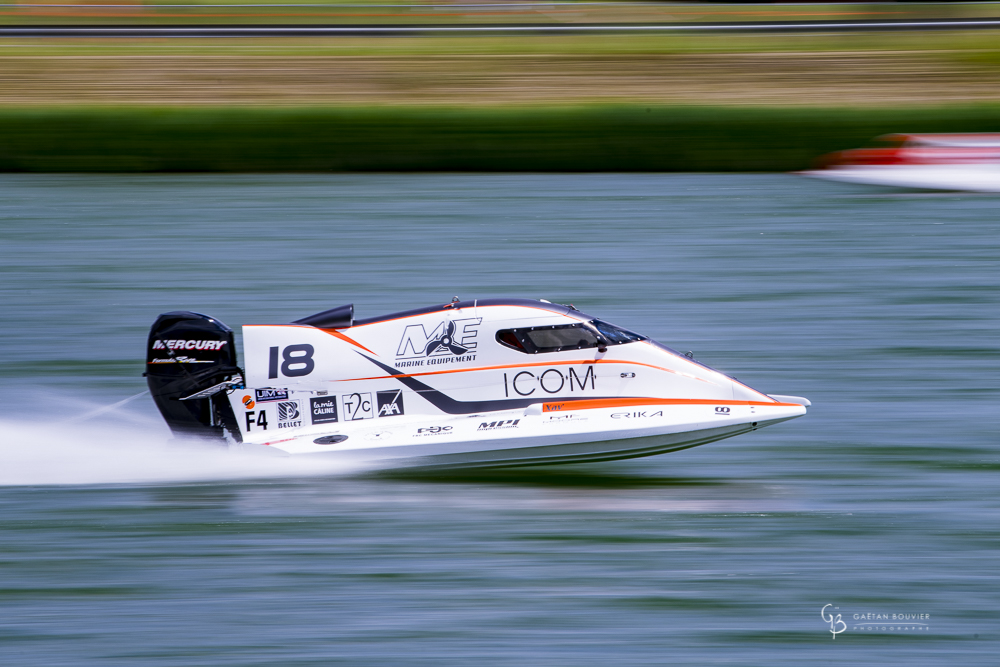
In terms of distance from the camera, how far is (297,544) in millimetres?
7266

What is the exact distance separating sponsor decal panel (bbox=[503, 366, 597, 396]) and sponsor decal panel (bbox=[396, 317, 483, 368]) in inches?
13.6

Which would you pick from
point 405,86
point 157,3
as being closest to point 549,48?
point 405,86

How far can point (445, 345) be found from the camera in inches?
313

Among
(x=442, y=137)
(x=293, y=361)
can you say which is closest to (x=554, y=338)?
(x=293, y=361)

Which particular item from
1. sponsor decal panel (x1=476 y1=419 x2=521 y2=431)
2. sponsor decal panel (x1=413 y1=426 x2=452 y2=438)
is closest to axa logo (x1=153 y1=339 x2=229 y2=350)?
sponsor decal panel (x1=413 y1=426 x2=452 y2=438)

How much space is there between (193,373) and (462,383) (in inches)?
79.9

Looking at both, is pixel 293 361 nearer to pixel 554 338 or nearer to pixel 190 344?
pixel 190 344

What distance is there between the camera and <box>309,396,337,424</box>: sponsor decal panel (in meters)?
7.98

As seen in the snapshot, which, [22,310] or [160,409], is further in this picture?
[22,310]

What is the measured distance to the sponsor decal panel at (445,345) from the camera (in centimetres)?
795

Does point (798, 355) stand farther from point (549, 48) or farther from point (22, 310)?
point (549, 48)

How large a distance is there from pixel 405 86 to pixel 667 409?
16110 millimetres

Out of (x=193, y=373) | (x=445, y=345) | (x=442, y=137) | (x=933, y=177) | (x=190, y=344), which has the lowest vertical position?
(x=193, y=373)

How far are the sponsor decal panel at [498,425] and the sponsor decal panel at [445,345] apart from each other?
499 mm
